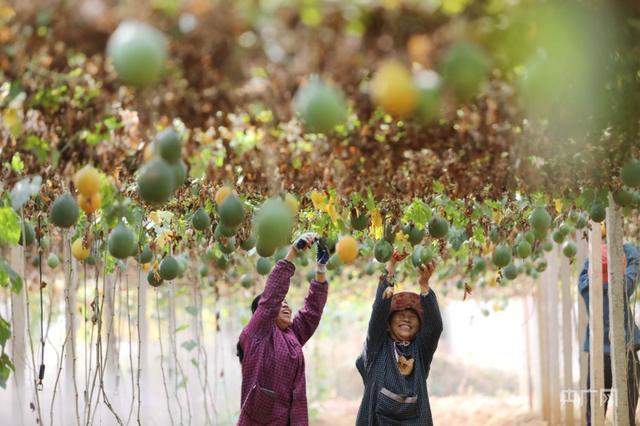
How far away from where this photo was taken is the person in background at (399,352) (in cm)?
487

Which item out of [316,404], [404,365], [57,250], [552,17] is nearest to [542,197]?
[404,365]

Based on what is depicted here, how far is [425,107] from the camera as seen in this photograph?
2.26m

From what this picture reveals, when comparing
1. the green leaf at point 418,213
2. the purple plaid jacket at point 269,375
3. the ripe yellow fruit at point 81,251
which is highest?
the green leaf at point 418,213

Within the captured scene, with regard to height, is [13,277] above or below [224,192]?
below

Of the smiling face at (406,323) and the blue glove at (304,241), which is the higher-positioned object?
the blue glove at (304,241)

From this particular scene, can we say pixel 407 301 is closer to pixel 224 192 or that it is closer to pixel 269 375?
pixel 269 375

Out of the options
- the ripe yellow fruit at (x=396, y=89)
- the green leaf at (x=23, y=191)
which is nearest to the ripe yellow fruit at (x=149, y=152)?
the green leaf at (x=23, y=191)

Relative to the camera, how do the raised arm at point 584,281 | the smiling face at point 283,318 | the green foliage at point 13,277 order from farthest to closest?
the raised arm at point 584,281 < the smiling face at point 283,318 < the green foliage at point 13,277

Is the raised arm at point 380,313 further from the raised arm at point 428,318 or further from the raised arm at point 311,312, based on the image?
the raised arm at point 311,312

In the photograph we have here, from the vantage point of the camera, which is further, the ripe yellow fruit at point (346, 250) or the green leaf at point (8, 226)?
the ripe yellow fruit at point (346, 250)

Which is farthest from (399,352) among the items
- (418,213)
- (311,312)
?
(418,213)

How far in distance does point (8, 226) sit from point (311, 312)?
1.95 meters

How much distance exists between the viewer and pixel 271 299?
4.48m

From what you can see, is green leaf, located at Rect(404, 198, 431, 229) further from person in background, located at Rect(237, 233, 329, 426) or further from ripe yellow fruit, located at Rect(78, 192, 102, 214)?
ripe yellow fruit, located at Rect(78, 192, 102, 214)
